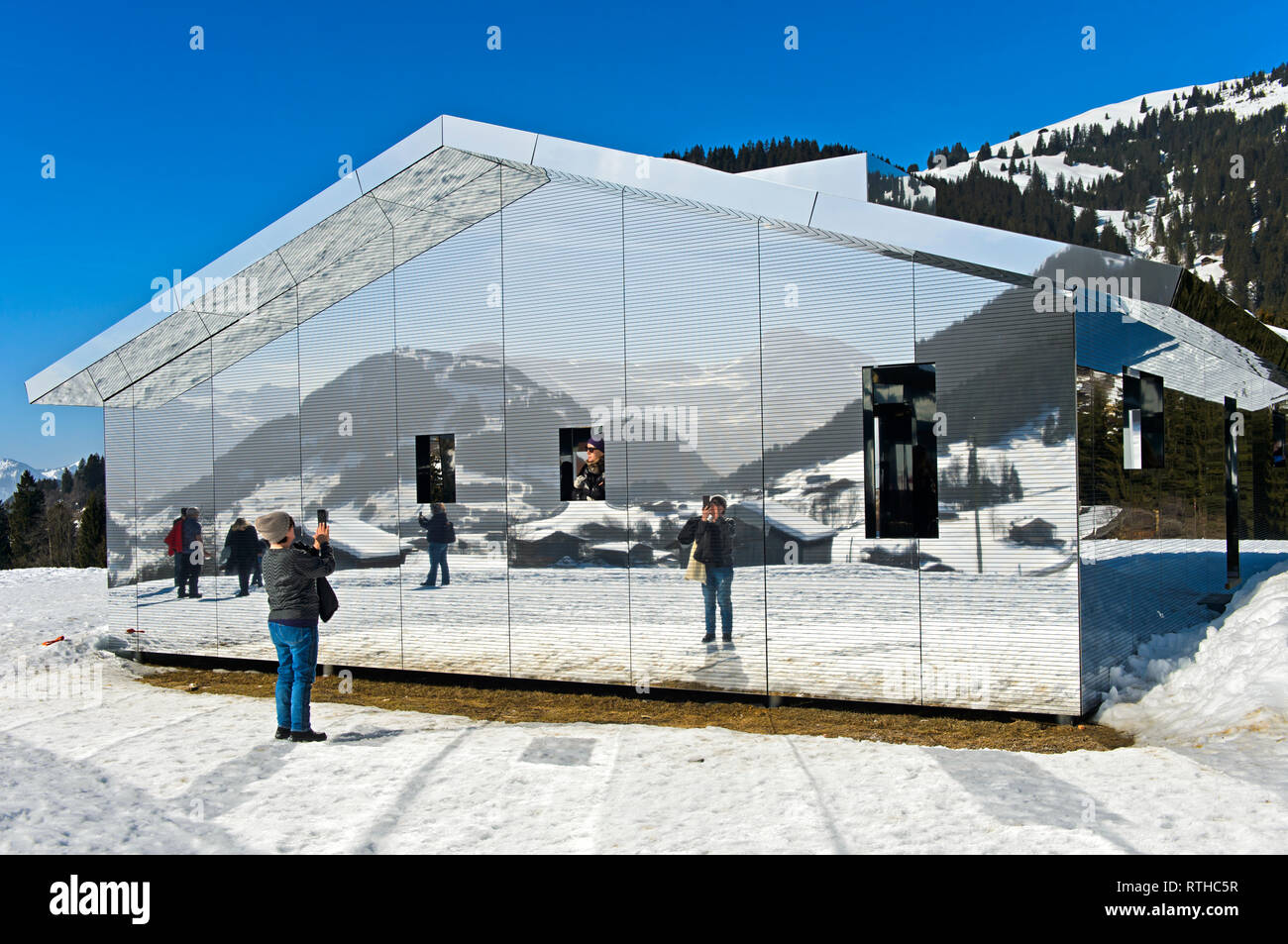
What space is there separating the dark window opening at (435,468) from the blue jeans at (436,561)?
1.67ft

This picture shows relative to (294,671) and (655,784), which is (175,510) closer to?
(294,671)

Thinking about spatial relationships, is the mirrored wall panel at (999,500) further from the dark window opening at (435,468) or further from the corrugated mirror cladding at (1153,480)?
the dark window opening at (435,468)

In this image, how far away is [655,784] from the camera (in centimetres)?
561

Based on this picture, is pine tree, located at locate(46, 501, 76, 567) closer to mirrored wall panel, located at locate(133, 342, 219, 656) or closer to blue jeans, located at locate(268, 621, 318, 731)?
mirrored wall panel, located at locate(133, 342, 219, 656)

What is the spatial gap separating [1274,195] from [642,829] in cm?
15323

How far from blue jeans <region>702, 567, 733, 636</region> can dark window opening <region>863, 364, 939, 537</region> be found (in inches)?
55.5

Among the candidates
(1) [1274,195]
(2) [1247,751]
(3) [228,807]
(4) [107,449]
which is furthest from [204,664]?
(1) [1274,195]

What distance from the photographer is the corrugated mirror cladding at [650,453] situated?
6.97 meters

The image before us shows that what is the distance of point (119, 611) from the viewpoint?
11273mm

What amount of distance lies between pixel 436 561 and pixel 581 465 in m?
2.16

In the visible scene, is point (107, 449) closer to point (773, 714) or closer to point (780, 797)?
point (773, 714)

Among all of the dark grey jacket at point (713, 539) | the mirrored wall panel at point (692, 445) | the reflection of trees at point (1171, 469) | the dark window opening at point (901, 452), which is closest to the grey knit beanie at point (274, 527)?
the mirrored wall panel at point (692, 445)

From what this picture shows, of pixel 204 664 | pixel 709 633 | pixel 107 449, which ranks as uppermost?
pixel 107 449

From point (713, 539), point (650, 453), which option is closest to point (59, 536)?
point (650, 453)
